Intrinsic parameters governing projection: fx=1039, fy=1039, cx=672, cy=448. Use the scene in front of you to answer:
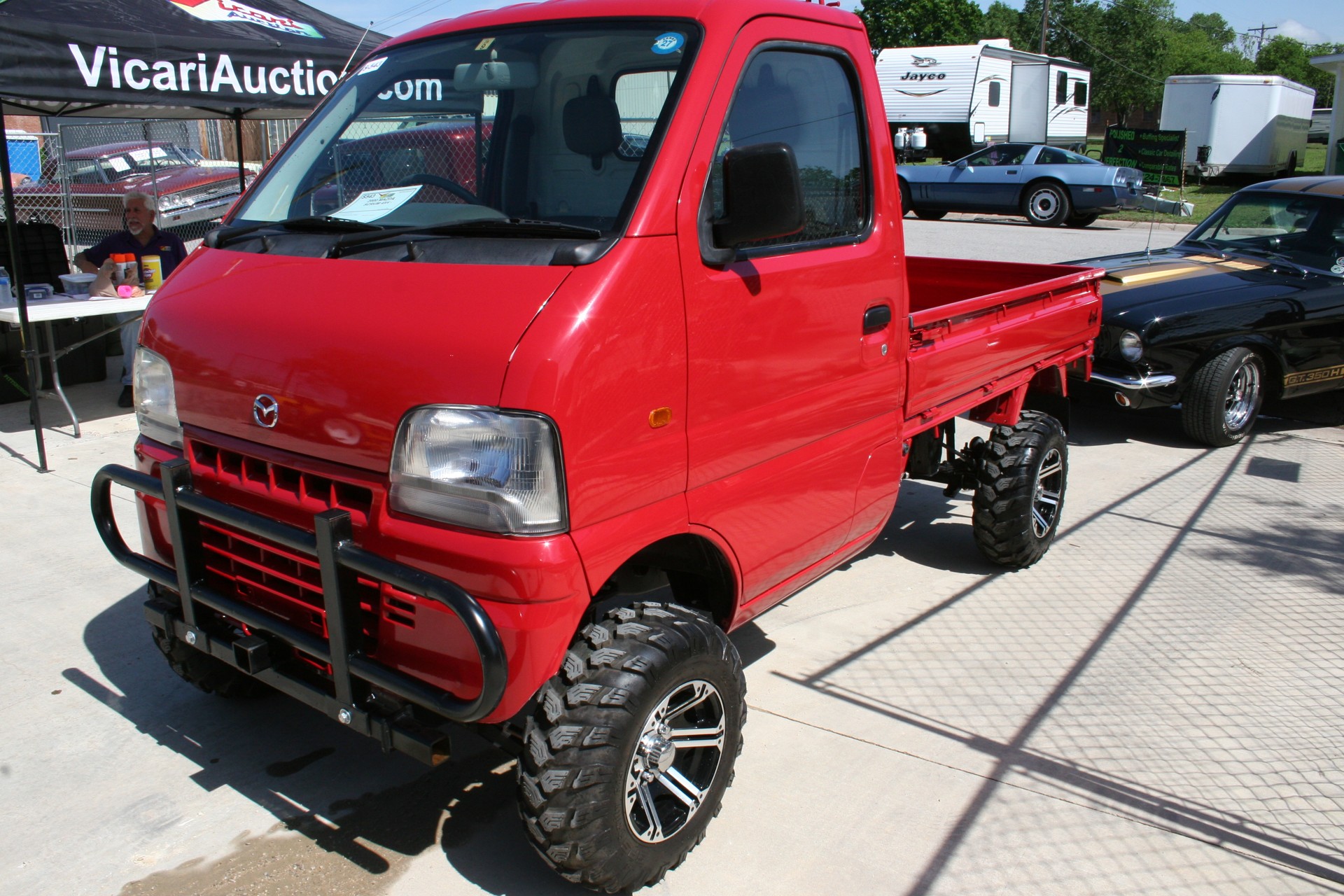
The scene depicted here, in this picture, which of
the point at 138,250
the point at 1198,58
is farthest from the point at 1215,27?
the point at 138,250

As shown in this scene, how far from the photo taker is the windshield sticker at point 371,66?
3609 millimetres

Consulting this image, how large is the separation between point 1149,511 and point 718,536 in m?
4.21

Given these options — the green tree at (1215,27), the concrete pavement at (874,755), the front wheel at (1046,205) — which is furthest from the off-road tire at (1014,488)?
the green tree at (1215,27)

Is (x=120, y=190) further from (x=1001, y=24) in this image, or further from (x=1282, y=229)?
(x=1001, y=24)

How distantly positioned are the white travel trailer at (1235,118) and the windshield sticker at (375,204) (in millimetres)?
32323

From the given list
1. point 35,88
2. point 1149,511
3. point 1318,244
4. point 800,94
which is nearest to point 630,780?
point 800,94

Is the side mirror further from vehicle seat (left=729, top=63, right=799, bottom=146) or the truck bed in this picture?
the truck bed

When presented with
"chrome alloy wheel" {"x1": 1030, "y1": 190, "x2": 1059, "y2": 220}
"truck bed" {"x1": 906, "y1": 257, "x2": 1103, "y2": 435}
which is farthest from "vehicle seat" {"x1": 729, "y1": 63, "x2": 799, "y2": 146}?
"chrome alloy wheel" {"x1": 1030, "y1": 190, "x2": 1059, "y2": 220}

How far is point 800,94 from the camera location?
3340 mm

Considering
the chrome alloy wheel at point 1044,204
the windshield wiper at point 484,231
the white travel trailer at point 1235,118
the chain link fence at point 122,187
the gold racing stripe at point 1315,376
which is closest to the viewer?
the windshield wiper at point 484,231

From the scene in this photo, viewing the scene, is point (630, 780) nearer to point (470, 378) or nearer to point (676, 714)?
point (676, 714)

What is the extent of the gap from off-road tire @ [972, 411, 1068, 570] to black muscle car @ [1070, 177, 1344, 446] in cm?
249

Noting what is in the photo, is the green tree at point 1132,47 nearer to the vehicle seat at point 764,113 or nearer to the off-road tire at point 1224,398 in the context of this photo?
the off-road tire at point 1224,398

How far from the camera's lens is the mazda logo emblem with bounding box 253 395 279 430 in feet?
8.88
